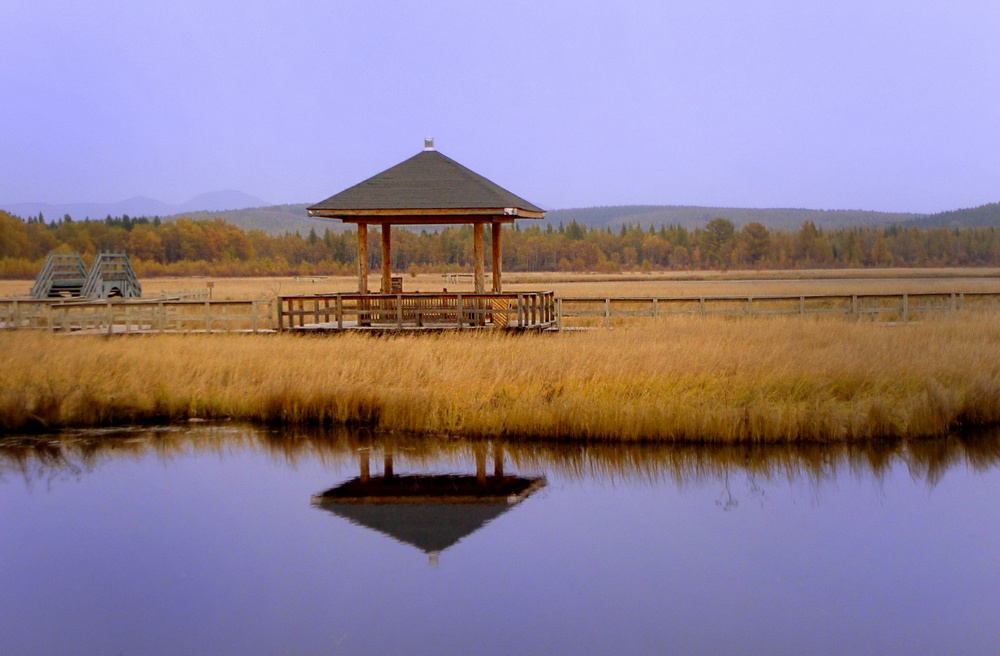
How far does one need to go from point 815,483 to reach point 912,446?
89.9 inches

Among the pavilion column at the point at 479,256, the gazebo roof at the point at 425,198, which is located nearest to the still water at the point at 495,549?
the gazebo roof at the point at 425,198

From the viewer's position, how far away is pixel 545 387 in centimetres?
1553

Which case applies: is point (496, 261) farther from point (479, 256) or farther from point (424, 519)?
point (424, 519)

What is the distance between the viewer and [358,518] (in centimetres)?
1097

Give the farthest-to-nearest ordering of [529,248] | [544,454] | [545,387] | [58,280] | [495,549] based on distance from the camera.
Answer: [529,248]
[58,280]
[545,387]
[544,454]
[495,549]

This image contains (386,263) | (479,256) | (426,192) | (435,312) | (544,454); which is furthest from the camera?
(386,263)

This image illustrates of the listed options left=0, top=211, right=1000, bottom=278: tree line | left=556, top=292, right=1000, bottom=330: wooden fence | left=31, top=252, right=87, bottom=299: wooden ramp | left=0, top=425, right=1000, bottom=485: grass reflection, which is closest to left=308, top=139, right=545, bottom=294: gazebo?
left=556, top=292, right=1000, bottom=330: wooden fence

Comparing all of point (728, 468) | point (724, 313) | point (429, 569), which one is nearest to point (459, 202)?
point (724, 313)

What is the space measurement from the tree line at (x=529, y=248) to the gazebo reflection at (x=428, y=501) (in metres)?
117

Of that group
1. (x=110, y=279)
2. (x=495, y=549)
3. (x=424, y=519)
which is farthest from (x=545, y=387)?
(x=110, y=279)

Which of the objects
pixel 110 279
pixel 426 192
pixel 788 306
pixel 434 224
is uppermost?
pixel 426 192

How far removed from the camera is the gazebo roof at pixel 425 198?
2334cm

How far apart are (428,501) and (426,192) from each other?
45.1 ft

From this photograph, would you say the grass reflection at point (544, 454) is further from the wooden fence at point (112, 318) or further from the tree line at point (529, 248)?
the tree line at point (529, 248)
